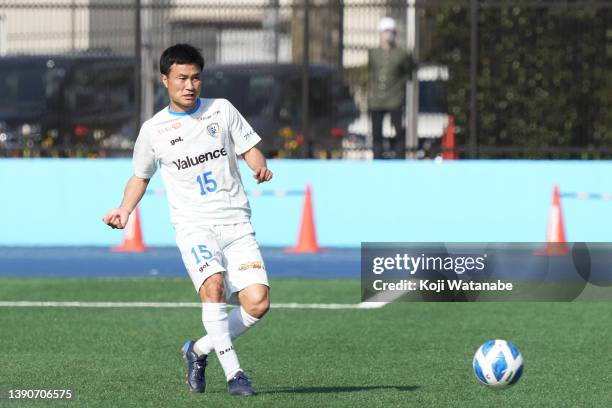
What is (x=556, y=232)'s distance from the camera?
17.2 metres

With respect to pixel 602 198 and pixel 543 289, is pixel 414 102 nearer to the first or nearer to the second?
pixel 602 198

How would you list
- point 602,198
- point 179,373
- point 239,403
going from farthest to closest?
point 602,198
point 179,373
point 239,403

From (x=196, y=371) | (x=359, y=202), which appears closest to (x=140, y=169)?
(x=196, y=371)

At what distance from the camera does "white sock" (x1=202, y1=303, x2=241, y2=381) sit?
8383 millimetres

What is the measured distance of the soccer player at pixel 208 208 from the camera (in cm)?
842

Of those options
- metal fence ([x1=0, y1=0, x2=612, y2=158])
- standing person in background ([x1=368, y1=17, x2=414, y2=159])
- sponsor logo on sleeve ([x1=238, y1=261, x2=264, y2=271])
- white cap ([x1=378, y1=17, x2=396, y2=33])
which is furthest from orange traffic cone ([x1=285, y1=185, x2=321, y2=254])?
sponsor logo on sleeve ([x1=238, y1=261, x2=264, y2=271])

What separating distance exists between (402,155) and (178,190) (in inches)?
402

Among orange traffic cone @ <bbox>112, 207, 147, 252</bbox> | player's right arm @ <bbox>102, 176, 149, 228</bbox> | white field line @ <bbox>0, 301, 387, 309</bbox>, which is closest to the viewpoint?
player's right arm @ <bbox>102, 176, 149, 228</bbox>

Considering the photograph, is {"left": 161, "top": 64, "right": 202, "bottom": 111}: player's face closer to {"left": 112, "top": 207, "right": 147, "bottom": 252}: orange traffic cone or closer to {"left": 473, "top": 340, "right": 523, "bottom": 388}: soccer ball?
{"left": 473, "top": 340, "right": 523, "bottom": 388}: soccer ball

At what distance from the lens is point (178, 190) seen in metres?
8.54

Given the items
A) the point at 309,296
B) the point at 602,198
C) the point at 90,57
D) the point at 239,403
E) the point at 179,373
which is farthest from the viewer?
the point at 90,57

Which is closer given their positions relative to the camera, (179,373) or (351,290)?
(179,373)

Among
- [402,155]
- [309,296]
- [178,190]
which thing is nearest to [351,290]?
[309,296]

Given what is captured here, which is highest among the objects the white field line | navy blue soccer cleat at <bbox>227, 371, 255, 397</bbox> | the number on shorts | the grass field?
the number on shorts
